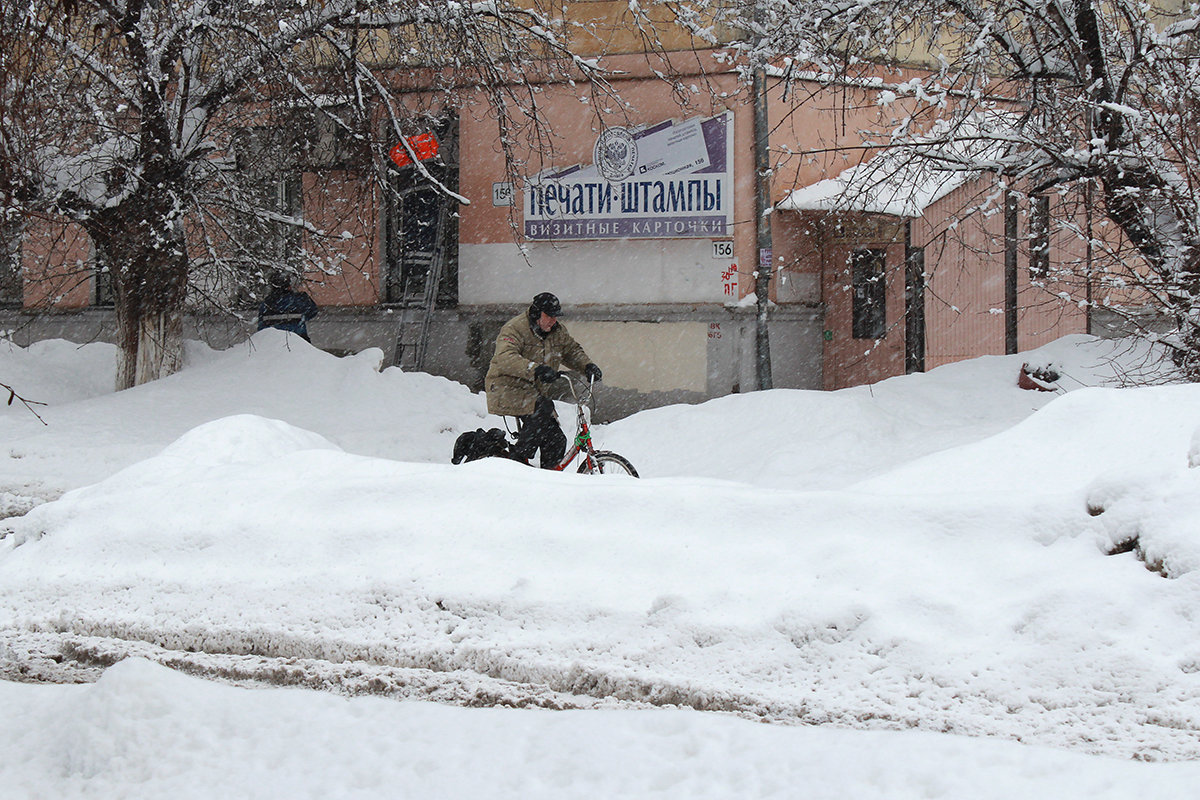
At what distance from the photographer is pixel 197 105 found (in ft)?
33.8

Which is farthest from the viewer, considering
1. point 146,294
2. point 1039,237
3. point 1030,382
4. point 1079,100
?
point 146,294

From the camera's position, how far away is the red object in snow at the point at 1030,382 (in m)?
10.1

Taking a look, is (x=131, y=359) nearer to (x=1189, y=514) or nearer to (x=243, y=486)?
(x=243, y=486)

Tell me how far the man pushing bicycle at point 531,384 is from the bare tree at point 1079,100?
2.88m

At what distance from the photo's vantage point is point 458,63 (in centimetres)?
918

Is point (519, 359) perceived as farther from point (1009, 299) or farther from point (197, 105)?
point (1009, 299)

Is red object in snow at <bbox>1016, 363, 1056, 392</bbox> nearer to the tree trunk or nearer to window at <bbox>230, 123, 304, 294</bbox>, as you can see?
window at <bbox>230, 123, 304, 294</bbox>

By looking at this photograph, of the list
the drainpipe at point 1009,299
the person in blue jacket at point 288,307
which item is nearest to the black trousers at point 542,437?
the person in blue jacket at point 288,307

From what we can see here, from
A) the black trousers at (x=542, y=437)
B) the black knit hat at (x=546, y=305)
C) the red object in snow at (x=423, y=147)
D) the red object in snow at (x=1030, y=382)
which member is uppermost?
the red object in snow at (x=423, y=147)

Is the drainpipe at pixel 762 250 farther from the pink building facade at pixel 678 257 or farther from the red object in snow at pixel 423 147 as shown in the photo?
the red object in snow at pixel 423 147

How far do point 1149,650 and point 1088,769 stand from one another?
33.5 inches

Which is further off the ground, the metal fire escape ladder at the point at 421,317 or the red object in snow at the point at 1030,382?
the metal fire escape ladder at the point at 421,317

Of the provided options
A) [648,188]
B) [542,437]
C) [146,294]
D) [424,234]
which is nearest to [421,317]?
[424,234]

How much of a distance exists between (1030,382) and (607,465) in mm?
5531
